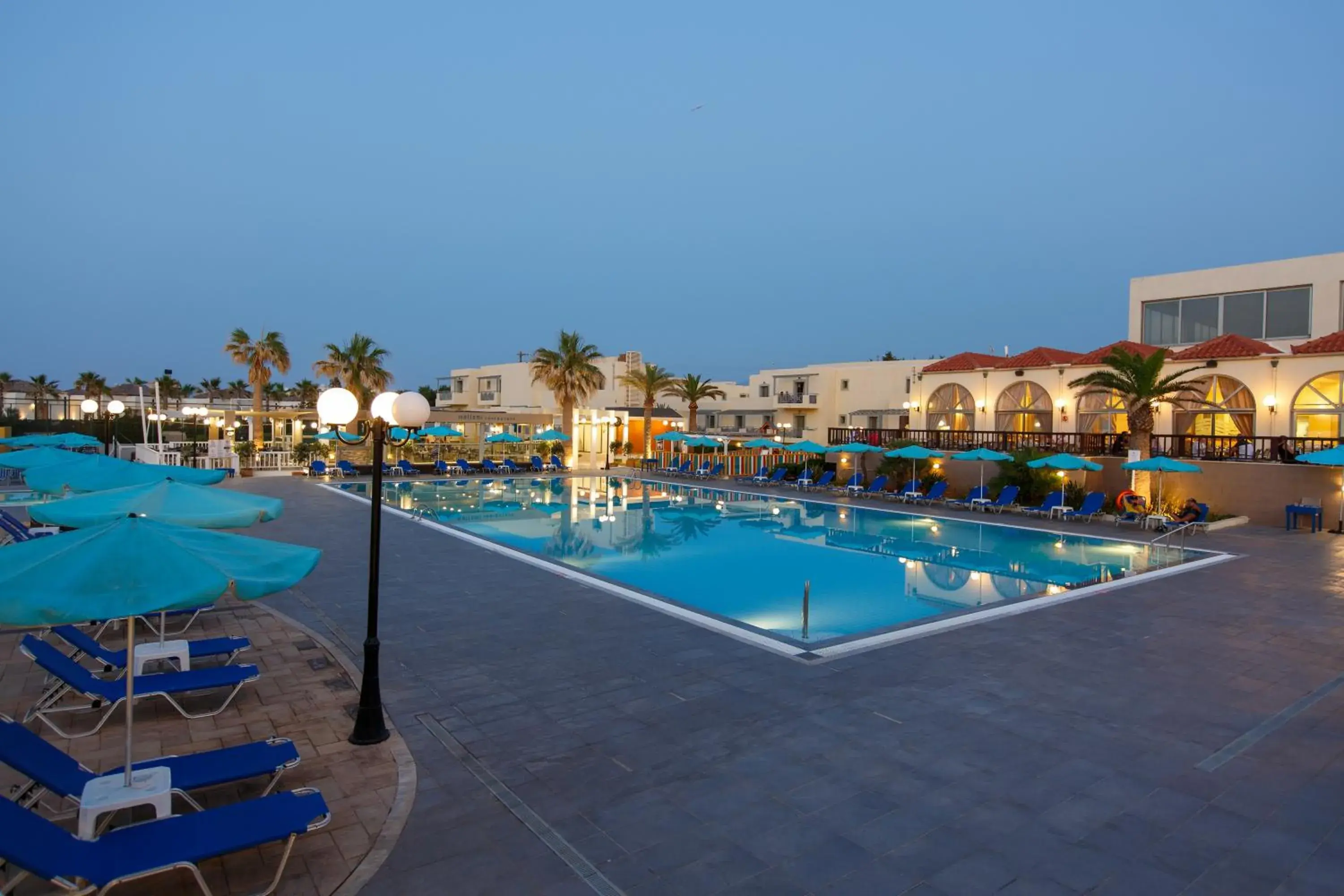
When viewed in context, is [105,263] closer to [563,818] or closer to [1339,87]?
[563,818]

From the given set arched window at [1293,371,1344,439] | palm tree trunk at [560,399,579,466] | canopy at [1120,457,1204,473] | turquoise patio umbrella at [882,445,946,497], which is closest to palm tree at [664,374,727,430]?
palm tree trunk at [560,399,579,466]

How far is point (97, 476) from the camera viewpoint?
28.1ft

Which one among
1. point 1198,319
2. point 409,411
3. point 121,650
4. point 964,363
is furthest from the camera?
point 964,363

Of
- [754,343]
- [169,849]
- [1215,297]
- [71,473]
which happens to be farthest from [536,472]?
[754,343]

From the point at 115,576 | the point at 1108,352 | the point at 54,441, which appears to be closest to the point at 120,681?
the point at 115,576

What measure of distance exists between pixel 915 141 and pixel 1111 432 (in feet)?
443

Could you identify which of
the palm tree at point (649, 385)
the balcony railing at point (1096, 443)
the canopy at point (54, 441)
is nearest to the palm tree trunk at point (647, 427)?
the palm tree at point (649, 385)

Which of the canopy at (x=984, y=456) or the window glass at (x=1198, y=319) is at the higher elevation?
the window glass at (x=1198, y=319)

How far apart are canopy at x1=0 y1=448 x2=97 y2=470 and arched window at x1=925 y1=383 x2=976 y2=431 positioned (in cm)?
2532

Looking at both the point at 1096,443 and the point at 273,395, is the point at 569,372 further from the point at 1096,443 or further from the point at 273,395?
the point at 273,395

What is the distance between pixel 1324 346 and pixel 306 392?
59003 millimetres

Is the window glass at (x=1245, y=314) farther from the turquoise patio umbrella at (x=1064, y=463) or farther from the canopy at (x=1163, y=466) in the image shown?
the canopy at (x=1163, y=466)

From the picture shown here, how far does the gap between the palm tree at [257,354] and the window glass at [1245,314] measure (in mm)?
38878

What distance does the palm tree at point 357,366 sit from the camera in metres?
34.3
